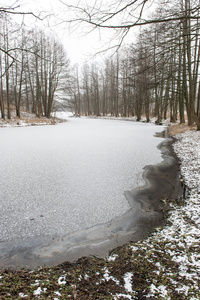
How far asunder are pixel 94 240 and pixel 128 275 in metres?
0.81

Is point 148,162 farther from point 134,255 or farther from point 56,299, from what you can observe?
point 56,299

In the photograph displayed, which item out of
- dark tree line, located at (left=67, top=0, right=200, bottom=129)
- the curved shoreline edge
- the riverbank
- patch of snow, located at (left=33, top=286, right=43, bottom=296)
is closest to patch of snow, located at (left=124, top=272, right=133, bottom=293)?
the riverbank

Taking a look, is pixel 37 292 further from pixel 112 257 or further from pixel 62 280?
pixel 112 257

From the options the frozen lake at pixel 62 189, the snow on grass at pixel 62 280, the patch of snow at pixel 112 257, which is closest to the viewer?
the snow on grass at pixel 62 280

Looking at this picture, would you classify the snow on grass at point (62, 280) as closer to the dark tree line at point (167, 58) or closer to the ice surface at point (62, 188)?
the ice surface at point (62, 188)

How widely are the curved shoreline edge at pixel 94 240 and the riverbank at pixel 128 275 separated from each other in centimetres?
18

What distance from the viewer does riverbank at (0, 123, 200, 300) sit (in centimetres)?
154

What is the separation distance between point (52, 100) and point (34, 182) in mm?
22347

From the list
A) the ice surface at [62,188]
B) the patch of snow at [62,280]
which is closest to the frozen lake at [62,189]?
the ice surface at [62,188]

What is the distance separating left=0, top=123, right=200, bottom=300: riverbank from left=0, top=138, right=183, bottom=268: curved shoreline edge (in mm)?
181

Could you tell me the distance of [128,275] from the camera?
5.77 ft

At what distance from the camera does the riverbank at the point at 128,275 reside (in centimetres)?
154

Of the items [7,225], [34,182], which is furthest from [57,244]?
[34,182]

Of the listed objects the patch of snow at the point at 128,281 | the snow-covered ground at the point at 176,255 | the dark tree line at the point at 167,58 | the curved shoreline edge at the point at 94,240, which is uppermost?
the dark tree line at the point at 167,58
